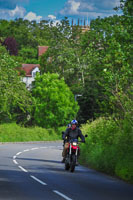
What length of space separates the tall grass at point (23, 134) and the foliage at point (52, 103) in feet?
7.41

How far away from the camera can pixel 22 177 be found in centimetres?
1744

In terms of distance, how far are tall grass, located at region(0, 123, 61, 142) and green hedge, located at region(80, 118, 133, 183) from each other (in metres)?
30.0

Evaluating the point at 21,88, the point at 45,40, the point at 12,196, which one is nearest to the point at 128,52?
the point at 12,196

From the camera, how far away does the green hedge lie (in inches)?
714

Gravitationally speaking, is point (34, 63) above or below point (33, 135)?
above

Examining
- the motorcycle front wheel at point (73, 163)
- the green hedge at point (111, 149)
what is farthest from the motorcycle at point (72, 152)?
the green hedge at point (111, 149)

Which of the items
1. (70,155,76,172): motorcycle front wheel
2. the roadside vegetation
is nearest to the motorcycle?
(70,155,76,172): motorcycle front wheel

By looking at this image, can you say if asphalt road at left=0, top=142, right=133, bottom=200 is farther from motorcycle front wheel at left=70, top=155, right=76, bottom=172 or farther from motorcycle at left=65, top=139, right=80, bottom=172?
motorcycle at left=65, top=139, right=80, bottom=172

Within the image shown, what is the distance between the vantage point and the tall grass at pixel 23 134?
57594 mm

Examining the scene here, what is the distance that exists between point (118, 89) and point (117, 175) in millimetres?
5294

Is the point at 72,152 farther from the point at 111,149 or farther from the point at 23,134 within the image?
the point at 23,134

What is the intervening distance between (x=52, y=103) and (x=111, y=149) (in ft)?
148

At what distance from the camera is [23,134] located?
59.2 meters

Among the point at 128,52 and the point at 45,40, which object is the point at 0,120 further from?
the point at 45,40
